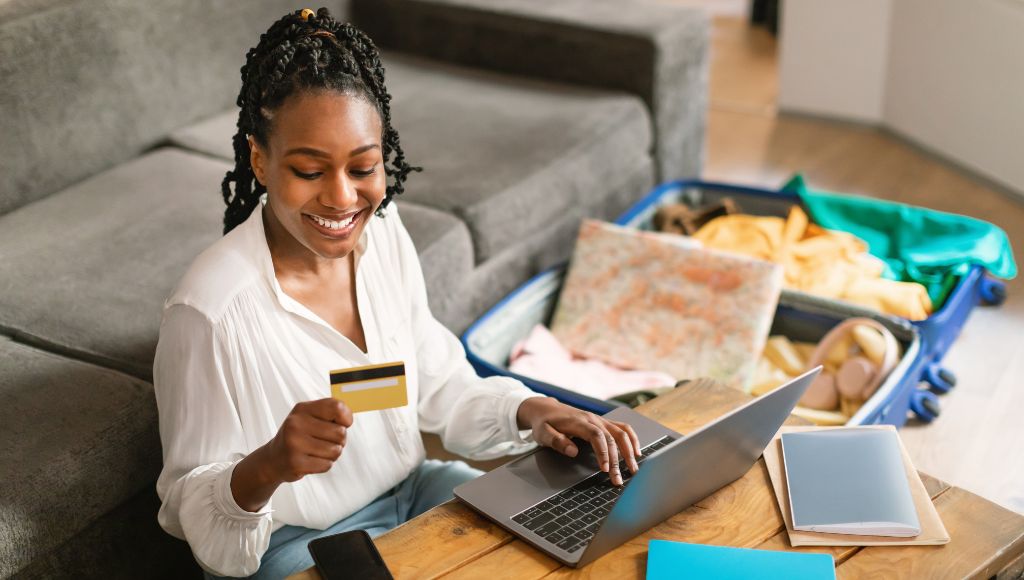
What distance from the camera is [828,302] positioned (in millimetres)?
2365

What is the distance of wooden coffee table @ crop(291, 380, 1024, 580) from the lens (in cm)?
117

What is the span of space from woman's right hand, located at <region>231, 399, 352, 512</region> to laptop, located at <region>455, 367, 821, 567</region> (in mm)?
204

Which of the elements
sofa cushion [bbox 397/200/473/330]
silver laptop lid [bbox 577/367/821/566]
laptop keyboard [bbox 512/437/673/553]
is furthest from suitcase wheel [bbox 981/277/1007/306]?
laptop keyboard [bbox 512/437/673/553]

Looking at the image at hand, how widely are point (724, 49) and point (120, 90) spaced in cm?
289

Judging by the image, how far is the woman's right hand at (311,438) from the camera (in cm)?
113

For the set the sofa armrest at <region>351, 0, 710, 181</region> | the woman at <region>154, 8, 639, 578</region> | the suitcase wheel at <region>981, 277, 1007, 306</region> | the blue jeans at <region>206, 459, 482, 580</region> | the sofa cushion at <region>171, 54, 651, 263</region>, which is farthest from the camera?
the sofa armrest at <region>351, 0, 710, 181</region>

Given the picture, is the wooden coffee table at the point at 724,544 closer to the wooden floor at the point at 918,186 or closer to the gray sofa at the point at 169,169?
the gray sofa at the point at 169,169

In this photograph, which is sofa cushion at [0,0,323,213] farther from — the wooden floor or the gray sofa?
the wooden floor

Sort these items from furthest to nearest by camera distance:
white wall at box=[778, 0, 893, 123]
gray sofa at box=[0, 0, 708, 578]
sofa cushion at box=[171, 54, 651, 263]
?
white wall at box=[778, 0, 893, 123]
sofa cushion at box=[171, 54, 651, 263]
gray sofa at box=[0, 0, 708, 578]

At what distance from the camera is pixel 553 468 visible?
1.34 m

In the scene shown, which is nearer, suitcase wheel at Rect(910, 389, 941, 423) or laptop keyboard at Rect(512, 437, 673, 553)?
laptop keyboard at Rect(512, 437, 673, 553)

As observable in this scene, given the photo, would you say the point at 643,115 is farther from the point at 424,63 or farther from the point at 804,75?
the point at 804,75

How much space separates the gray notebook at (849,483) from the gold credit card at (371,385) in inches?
18.7

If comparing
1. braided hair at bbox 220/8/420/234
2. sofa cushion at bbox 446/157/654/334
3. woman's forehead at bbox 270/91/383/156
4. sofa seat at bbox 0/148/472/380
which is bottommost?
sofa cushion at bbox 446/157/654/334
